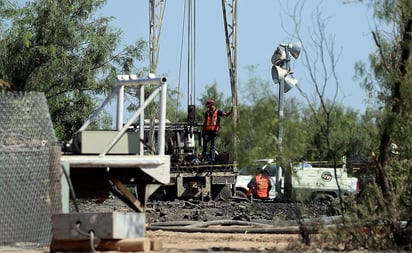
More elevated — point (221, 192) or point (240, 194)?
point (221, 192)

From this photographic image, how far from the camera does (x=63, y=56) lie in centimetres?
3588

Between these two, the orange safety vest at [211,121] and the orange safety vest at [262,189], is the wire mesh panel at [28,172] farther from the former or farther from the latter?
the orange safety vest at [262,189]

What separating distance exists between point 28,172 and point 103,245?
1680 mm

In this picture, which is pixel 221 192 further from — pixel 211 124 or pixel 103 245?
pixel 103 245

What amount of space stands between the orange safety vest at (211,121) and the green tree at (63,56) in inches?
158

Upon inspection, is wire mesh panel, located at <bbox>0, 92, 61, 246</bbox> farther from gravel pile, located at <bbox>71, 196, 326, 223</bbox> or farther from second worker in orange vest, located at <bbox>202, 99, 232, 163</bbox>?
second worker in orange vest, located at <bbox>202, 99, 232, 163</bbox>

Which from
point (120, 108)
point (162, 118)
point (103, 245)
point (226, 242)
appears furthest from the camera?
point (226, 242)

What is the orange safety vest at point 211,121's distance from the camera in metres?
35.2

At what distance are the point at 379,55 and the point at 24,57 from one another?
20.4 metres

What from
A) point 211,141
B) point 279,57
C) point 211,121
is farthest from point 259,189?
point 279,57

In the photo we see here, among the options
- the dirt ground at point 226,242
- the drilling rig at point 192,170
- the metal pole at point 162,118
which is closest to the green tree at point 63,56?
the drilling rig at point 192,170

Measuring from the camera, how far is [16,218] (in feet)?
51.0

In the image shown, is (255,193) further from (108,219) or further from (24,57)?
(108,219)

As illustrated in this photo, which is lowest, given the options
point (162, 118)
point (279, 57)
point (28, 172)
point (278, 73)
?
point (28, 172)
